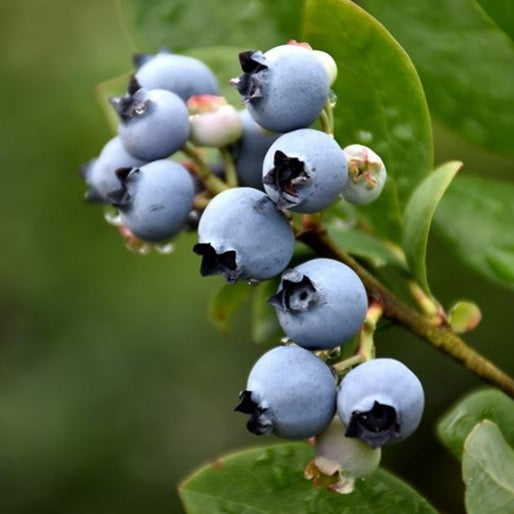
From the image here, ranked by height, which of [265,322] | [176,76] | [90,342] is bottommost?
[90,342]

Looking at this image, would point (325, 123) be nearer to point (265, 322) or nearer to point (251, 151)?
point (251, 151)

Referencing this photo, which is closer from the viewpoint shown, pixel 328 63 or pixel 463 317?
pixel 328 63

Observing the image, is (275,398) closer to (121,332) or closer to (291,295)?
(291,295)

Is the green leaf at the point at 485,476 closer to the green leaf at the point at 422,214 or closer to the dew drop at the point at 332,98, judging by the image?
the green leaf at the point at 422,214

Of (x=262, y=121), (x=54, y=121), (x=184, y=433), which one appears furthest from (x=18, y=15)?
(x=262, y=121)

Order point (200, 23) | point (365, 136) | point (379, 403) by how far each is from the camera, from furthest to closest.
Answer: point (200, 23) → point (365, 136) → point (379, 403)

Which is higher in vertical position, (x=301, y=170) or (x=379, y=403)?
(x=301, y=170)

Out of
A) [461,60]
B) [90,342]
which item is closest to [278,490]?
[461,60]

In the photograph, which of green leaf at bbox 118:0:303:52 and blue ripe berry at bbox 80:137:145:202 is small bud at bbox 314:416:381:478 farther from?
green leaf at bbox 118:0:303:52
